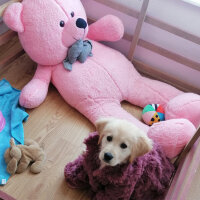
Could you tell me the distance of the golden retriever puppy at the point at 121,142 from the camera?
36.7 inches

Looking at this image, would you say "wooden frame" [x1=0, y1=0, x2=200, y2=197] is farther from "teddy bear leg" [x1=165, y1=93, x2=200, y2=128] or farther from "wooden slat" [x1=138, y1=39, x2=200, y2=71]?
"teddy bear leg" [x1=165, y1=93, x2=200, y2=128]

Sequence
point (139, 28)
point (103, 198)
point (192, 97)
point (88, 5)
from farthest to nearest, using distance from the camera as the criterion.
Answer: point (88, 5), point (139, 28), point (192, 97), point (103, 198)

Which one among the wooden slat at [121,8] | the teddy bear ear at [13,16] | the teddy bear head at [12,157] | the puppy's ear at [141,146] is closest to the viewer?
the puppy's ear at [141,146]

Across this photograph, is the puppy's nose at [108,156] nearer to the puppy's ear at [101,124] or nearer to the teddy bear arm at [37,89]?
the puppy's ear at [101,124]


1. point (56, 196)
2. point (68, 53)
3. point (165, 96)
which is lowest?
point (56, 196)

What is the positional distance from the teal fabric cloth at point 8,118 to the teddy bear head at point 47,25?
0.80ft

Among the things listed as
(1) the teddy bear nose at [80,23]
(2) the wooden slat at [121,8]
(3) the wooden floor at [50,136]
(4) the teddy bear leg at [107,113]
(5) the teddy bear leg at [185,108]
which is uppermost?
(2) the wooden slat at [121,8]

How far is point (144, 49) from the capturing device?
1604mm

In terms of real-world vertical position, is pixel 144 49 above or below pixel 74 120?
above

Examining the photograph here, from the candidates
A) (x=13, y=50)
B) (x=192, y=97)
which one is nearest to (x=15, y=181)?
(x=13, y=50)

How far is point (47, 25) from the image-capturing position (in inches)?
51.5

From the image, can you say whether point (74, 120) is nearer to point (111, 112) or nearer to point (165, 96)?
point (111, 112)

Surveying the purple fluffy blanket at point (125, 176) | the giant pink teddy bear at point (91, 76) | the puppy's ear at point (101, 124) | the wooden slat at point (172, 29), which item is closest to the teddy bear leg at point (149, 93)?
the giant pink teddy bear at point (91, 76)

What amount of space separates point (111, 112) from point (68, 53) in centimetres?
39
